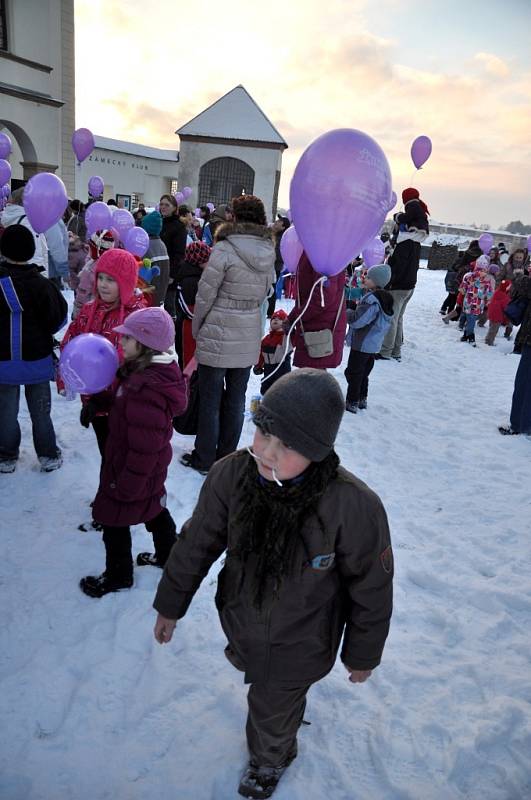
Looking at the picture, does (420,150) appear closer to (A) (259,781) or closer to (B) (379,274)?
(B) (379,274)

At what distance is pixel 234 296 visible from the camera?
10.9ft

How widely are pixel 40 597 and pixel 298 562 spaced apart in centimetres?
180

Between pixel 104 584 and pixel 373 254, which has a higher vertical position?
pixel 373 254

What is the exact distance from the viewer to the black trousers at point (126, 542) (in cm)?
251

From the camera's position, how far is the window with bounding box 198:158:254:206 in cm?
3097

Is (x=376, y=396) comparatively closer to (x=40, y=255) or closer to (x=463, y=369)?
(x=463, y=369)

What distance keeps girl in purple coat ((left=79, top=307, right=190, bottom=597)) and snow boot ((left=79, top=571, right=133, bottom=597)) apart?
14.7 inches

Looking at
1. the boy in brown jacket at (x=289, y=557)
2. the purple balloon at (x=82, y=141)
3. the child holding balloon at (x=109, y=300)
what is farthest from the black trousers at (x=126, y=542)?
the purple balloon at (x=82, y=141)

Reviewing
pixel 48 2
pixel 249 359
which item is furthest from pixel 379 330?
pixel 48 2

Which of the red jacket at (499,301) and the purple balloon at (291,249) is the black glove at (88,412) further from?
the red jacket at (499,301)

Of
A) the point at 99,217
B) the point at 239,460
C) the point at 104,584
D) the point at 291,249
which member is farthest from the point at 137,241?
the point at 239,460

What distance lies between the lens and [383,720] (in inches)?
84.5

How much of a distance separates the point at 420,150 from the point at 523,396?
616 cm

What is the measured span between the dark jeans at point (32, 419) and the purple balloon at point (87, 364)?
136 centimetres
